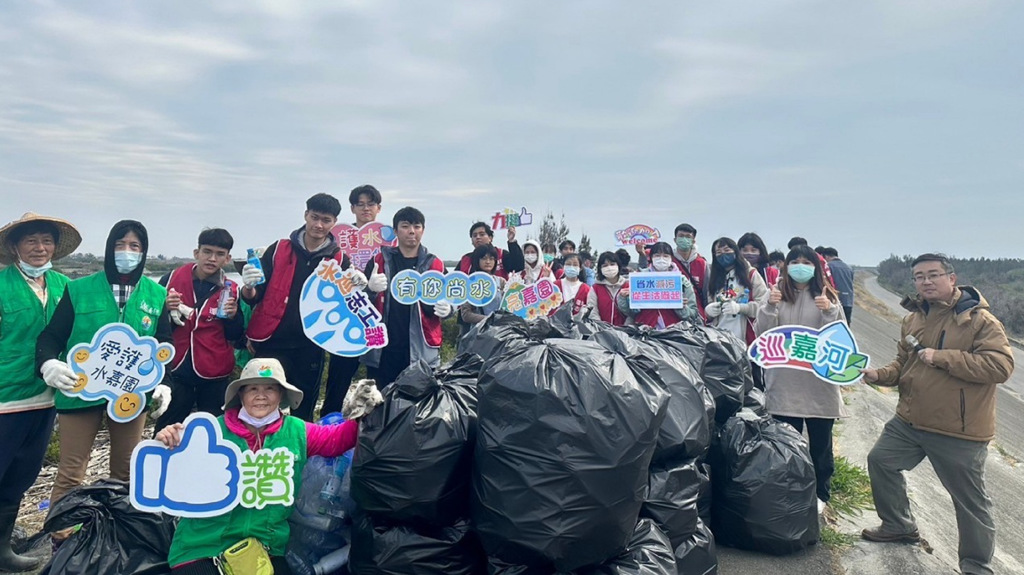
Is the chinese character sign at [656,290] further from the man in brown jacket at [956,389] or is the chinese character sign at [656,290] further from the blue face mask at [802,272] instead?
the man in brown jacket at [956,389]

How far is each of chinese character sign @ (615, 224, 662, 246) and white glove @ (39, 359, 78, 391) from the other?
8.08 metres

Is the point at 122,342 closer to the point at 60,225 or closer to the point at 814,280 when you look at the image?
the point at 60,225

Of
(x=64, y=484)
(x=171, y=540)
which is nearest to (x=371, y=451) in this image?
(x=171, y=540)

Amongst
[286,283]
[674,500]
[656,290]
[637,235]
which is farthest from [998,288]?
[286,283]

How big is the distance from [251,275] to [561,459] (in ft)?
7.53

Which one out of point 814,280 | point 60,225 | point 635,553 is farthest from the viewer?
point 814,280

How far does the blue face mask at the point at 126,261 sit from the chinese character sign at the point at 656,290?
3.48 meters

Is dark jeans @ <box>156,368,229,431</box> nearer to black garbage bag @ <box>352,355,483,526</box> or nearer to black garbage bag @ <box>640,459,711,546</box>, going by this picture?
black garbage bag @ <box>352,355,483,526</box>

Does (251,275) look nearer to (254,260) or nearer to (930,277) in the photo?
(254,260)

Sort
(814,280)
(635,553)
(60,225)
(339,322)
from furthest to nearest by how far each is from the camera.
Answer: (814,280), (339,322), (60,225), (635,553)

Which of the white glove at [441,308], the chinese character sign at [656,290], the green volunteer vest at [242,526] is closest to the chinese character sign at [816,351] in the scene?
the chinese character sign at [656,290]

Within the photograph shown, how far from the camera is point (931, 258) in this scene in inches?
117

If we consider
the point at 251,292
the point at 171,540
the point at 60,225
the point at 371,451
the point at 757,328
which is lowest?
the point at 171,540

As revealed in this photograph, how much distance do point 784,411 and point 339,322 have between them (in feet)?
9.35
